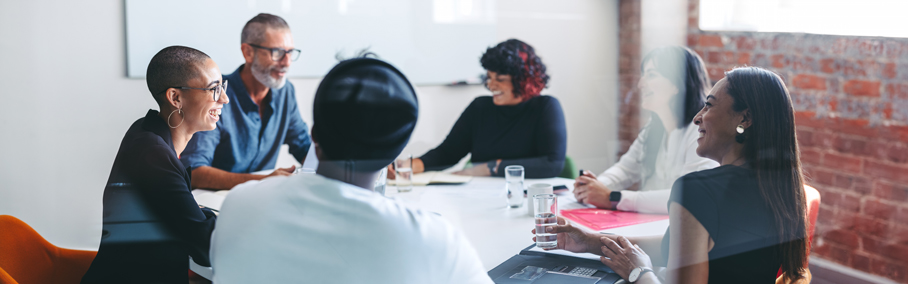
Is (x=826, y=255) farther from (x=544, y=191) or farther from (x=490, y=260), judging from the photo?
(x=490, y=260)

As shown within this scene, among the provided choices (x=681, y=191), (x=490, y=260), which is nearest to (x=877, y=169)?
(x=681, y=191)

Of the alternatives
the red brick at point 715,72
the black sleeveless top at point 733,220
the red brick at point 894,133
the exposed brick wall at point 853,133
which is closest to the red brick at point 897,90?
the exposed brick wall at point 853,133

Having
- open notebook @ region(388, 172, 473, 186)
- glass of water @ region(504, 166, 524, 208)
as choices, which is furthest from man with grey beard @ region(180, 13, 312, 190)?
glass of water @ region(504, 166, 524, 208)

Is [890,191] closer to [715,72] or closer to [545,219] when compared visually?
[715,72]

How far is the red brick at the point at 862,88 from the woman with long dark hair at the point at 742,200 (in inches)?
53.1

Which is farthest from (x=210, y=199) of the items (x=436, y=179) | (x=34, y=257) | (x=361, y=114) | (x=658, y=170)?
(x=658, y=170)

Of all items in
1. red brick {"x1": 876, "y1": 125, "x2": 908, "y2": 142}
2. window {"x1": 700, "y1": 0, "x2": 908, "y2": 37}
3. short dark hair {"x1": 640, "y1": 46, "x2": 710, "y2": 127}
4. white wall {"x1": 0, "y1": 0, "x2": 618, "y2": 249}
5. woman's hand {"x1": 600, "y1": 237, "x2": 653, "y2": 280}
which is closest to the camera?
woman's hand {"x1": 600, "y1": 237, "x2": 653, "y2": 280}

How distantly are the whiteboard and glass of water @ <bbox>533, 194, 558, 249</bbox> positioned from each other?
1.14m

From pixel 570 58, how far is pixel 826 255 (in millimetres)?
1583

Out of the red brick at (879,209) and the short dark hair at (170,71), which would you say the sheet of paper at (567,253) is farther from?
the red brick at (879,209)

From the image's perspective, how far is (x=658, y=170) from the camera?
7.19 ft

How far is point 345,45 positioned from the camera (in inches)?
114

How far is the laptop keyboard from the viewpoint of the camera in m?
1.26

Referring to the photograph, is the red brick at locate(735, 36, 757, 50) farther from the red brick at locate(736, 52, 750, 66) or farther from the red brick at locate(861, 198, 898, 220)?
the red brick at locate(861, 198, 898, 220)
